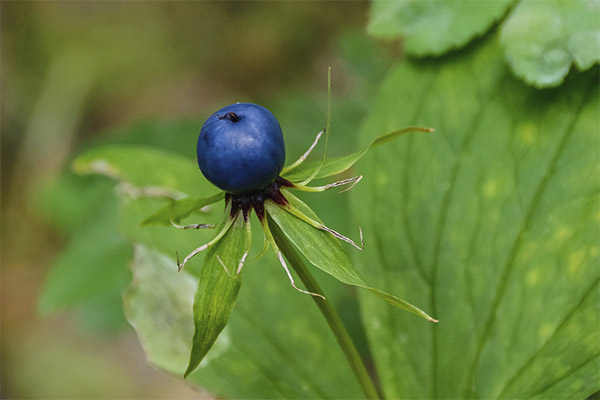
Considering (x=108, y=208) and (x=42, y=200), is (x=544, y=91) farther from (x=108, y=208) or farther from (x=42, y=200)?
(x=42, y=200)

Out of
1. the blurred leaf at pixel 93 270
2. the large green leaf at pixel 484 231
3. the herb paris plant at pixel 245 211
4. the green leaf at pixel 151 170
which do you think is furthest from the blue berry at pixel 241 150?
the blurred leaf at pixel 93 270

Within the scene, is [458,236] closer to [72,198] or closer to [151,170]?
[151,170]

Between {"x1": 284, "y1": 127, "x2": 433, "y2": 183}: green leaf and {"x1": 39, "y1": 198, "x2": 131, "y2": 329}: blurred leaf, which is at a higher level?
{"x1": 39, "y1": 198, "x2": 131, "y2": 329}: blurred leaf

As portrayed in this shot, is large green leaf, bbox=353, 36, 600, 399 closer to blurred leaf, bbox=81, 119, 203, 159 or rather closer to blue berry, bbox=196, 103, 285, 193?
blue berry, bbox=196, 103, 285, 193

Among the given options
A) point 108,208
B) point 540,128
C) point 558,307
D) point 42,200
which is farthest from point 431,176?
point 42,200

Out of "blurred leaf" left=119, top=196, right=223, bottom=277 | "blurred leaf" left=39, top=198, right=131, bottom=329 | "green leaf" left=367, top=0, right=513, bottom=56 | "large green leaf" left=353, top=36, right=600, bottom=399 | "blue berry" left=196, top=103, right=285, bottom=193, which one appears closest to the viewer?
"blue berry" left=196, top=103, right=285, bottom=193

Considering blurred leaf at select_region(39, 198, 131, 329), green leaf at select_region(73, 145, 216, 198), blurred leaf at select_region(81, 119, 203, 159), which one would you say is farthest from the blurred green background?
green leaf at select_region(73, 145, 216, 198)

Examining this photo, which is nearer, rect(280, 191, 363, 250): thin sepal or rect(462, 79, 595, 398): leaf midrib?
rect(280, 191, 363, 250): thin sepal
